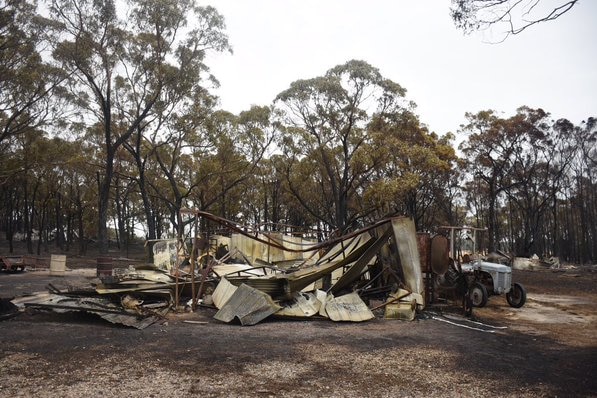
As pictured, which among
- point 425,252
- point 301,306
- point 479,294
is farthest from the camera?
point 479,294

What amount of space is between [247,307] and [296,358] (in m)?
3.20

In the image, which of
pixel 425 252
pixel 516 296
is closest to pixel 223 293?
pixel 425 252

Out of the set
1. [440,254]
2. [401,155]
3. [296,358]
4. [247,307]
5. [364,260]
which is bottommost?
[296,358]

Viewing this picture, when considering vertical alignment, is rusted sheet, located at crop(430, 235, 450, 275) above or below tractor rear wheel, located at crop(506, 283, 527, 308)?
above

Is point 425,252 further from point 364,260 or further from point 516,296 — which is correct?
point 516,296

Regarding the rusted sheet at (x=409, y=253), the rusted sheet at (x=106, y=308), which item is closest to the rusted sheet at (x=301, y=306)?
the rusted sheet at (x=409, y=253)

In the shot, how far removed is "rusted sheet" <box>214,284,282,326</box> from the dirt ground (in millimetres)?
238

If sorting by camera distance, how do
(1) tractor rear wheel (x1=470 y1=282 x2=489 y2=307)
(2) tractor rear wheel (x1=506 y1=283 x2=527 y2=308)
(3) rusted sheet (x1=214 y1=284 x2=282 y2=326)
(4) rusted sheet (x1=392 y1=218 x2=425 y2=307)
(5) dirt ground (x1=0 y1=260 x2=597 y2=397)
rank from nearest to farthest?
1. (5) dirt ground (x1=0 y1=260 x2=597 y2=397)
2. (3) rusted sheet (x1=214 y1=284 x2=282 y2=326)
3. (4) rusted sheet (x1=392 y1=218 x2=425 y2=307)
4. (1) tractor rear wheel (x1=470 y1=282 x2=489 y2=307)
5. (2) tractor rear wheel (x1=506 y1=283 x2=527 y2=308)

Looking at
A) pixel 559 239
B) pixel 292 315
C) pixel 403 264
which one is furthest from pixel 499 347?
pixel 559 239

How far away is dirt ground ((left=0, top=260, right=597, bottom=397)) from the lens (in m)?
5.22

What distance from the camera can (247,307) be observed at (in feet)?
31.6

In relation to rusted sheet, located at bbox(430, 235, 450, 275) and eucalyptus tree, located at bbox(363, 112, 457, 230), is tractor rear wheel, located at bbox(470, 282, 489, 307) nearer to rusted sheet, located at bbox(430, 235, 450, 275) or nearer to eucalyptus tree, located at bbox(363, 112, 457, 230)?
rusted sheet, located at bbox(430, 235, 450, 275)

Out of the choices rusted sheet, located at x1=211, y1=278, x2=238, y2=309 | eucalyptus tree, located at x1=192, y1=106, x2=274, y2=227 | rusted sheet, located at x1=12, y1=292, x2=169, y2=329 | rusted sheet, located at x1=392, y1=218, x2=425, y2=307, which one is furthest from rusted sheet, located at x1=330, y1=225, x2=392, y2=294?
eucalyptus tree, located at x1=192, y1=106, x2=274, y2=227

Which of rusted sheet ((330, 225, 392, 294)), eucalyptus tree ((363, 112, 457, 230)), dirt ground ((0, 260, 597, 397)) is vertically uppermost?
eucalyptus tree ((363, 112, 457, 230))
